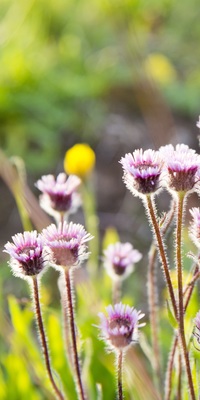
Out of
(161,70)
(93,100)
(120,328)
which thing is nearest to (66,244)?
(120,328)

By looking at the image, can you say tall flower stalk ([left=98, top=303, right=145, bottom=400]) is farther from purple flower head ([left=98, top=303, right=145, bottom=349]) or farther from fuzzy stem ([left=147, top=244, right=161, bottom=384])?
fuzzy stem ([left=147, top=244, right=161, bottom=384])

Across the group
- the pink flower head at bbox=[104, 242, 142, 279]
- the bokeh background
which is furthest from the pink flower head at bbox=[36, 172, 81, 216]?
the bokeh background

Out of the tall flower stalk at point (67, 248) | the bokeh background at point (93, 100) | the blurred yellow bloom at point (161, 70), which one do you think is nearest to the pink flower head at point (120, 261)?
the tall flower stalk at point (67, 248)

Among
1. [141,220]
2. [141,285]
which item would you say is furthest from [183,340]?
[141,220]

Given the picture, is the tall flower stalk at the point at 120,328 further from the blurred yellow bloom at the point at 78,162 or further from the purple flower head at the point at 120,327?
the blurred yellow bloom at the point at 78,162

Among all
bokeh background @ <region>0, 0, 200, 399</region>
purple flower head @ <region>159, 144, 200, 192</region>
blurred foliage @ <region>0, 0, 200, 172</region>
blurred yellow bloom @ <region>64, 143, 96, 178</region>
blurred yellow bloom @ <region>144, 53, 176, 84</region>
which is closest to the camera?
purple flower head @ <region>159, 144, 200, 192</region>

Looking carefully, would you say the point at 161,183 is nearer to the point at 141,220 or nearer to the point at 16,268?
the point at 16,268
